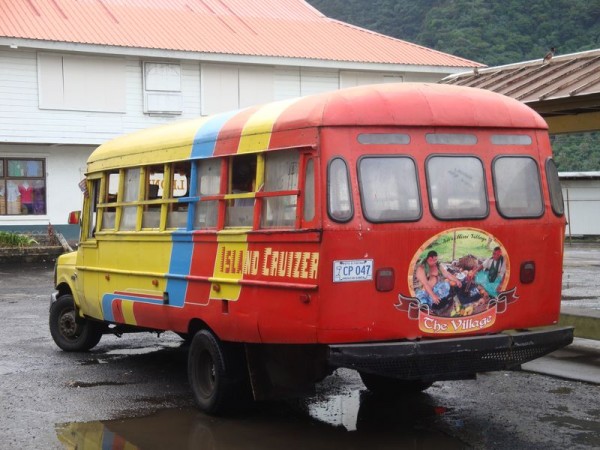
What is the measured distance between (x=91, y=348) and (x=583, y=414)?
20.9ft

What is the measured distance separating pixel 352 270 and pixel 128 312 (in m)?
3.69

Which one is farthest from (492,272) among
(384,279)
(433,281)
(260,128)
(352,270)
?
(260,128)

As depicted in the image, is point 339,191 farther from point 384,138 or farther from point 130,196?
point 130,196

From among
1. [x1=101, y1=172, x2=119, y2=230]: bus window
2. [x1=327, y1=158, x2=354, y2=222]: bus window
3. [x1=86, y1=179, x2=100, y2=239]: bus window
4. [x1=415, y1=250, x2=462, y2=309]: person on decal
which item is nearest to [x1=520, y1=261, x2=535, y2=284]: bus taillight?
[x1=415, y1=250, x2=462, y2=309]: person on decal

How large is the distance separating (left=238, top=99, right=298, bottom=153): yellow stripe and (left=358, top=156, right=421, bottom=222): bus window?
3.25 feet

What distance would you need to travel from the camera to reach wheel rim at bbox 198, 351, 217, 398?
8880 millimetres

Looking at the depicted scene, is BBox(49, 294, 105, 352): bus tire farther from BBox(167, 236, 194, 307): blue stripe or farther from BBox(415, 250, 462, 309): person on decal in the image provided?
BBox(415, 250, 462, 309): person on decal

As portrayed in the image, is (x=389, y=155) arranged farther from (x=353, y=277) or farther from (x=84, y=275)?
(x=84, y=275)

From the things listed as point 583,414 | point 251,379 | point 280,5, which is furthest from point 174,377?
point 280,5

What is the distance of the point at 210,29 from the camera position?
35844 mm

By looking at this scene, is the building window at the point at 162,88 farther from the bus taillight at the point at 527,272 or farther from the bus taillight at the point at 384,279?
the bus taillight at the point at 384,279

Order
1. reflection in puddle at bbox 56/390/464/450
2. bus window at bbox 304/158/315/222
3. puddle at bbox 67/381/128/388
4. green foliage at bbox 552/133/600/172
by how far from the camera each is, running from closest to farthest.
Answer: bus window at bbox 304/158/315/222 → reflection in puddle at bbox 56/390/464/450 → puddle at bbox 67/381/128/388 → green foliage at bbox 552/133/600/172

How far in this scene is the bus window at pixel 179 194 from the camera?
9477 mm

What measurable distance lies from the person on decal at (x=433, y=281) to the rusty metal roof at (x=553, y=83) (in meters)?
4.37
